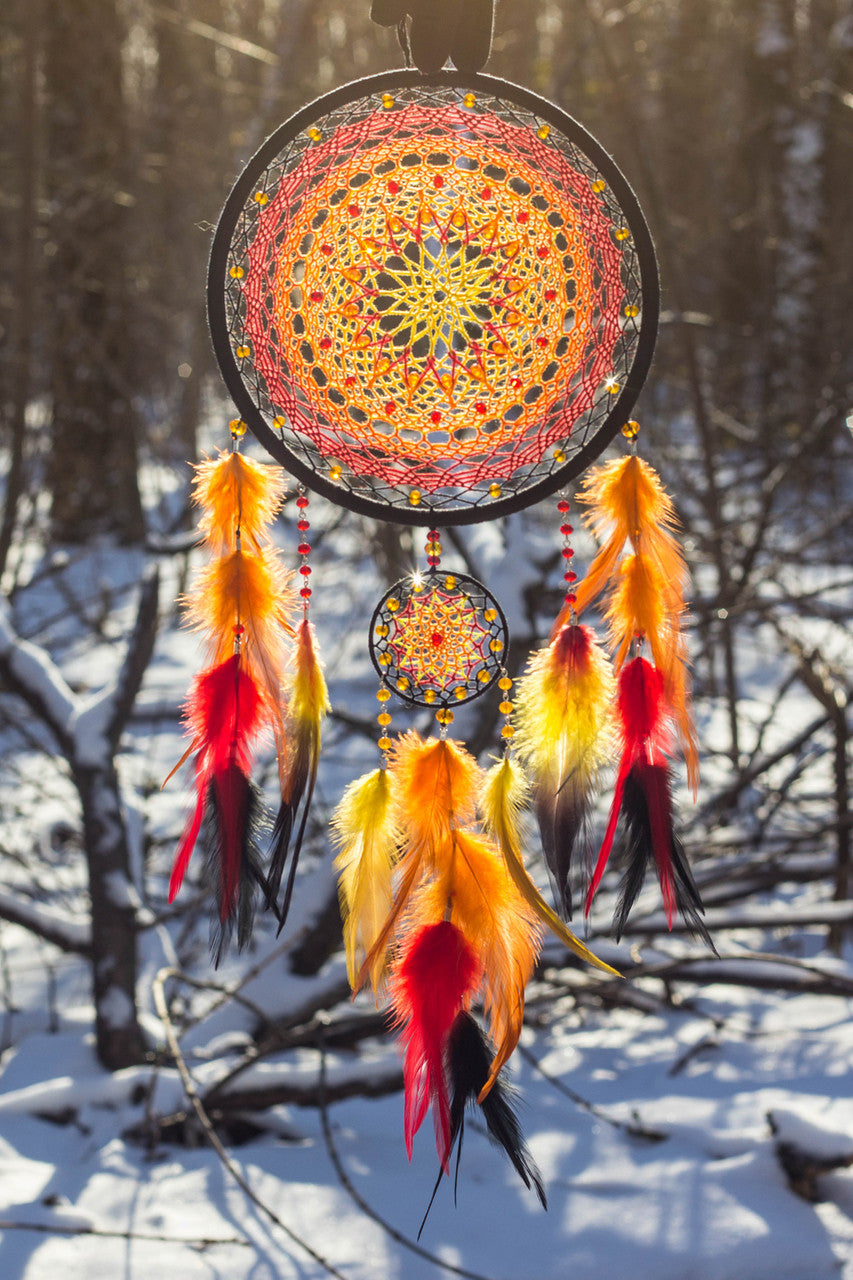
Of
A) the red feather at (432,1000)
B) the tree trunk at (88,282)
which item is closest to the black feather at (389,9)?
the red feather at (432,1000)

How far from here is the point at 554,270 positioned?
43.6 inches

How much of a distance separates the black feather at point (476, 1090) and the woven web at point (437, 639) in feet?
1.10

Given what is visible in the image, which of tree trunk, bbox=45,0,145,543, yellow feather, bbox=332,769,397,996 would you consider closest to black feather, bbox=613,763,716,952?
yellow feather, bbox=332,769,397,996

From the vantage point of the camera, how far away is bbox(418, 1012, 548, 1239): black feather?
3.38 ft

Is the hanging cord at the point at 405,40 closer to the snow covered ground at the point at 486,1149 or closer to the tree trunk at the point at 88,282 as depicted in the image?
the snow covered ground at the point at 486,1149

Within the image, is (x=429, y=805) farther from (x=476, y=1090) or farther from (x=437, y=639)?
(x=476, y=1090)

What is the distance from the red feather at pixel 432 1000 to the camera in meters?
1.05

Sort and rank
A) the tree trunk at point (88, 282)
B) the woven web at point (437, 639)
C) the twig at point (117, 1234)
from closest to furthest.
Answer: the woven web at point (437, 639)
the twig at point (117, 1234)
the tree trunk at point (88, 282)

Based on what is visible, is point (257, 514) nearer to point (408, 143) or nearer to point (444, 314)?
point (444, 314)

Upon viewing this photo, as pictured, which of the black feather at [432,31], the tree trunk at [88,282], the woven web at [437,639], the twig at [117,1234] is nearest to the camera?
the black feather at [432,31]

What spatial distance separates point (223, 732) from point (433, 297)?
515 millimetres

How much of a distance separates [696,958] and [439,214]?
1.24m

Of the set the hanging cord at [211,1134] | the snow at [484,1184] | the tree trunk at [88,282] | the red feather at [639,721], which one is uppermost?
the tree trunk at [88,282]

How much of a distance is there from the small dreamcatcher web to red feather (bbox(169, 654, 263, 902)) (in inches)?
9.2
